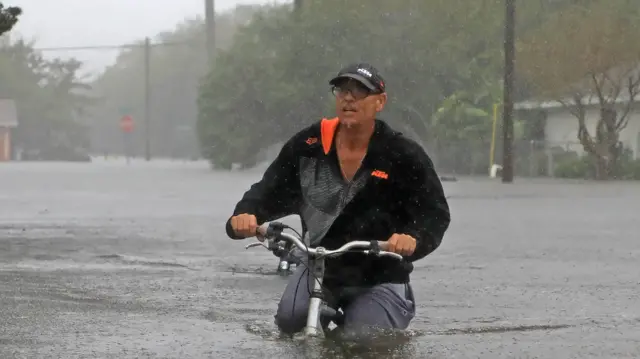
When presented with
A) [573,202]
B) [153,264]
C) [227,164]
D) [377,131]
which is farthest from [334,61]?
[377,131]

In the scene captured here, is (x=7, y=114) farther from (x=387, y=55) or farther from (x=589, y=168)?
(x=589, y=168)

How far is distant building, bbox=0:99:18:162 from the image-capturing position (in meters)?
96.9

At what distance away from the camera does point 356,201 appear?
5.94 meters

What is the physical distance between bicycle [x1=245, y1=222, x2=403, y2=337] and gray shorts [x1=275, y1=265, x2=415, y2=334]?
0.14 m

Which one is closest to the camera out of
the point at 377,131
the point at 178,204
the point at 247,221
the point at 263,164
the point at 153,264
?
the point at 247,221

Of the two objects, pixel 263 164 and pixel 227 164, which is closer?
pixel 227 164

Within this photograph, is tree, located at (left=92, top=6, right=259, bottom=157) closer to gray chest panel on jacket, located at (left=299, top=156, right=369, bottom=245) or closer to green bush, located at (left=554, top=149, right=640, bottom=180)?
green bush, located at (left=554, top=149, right=640, bottom=180)

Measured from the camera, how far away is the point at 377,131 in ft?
19.7

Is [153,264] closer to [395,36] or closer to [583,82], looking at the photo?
[583,82]

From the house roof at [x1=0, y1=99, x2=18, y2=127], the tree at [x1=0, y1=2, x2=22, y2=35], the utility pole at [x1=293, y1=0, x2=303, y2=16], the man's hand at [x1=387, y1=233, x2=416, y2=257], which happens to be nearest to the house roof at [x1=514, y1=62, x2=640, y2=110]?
the utility pole at [x1=293, y1=0, x2=303, y2=16]

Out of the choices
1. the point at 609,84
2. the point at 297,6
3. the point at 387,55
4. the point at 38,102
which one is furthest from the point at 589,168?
the point at 38,102

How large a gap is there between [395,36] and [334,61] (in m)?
2.50

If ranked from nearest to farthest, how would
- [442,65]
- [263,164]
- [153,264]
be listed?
[153,264] < [442,65] < [263,164]

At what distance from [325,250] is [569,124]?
138 ft
